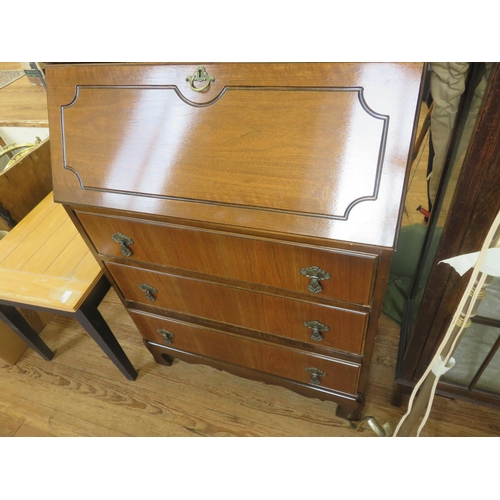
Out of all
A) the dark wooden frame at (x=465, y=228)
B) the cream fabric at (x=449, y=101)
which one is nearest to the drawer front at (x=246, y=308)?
the dark wooden frame at (x=465, y=228)

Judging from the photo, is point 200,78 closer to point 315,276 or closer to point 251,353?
point 315,276

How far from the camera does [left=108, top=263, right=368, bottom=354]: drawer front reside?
0.84m

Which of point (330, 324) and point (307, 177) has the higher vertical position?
point (307, 177)

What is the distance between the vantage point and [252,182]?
0.69 meters

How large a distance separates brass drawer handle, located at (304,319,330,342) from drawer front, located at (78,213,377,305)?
0.11 m

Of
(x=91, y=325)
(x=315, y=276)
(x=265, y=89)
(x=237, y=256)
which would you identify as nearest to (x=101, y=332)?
(x=91, y=325)

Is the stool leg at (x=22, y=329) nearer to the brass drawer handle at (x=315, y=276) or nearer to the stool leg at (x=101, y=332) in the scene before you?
the stool leg at (x=101, y=332)

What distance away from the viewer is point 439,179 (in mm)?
1000

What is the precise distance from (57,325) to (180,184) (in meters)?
1.29

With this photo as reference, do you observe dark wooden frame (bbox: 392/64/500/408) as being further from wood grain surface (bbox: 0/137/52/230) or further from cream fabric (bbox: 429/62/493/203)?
wood grain surface (bbox: 0/137/52/230)

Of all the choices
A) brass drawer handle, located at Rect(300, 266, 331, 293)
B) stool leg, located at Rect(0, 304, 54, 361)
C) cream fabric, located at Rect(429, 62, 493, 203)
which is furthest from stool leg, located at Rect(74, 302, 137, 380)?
cream fabric, located at Rect(429, 62, 493, 203)

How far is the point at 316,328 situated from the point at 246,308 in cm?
18

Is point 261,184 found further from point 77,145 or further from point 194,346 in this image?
point 194,346
